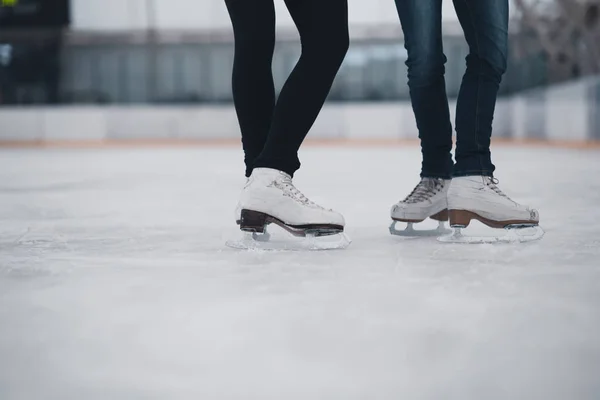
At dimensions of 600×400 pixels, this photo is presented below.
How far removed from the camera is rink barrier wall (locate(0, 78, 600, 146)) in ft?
27.8

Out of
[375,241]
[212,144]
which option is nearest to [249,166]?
[375,241]

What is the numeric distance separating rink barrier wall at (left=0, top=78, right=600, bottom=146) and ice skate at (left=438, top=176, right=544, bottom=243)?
6.40 m

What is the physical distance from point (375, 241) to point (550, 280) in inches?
21.4

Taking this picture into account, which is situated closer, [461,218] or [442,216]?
[461,218]

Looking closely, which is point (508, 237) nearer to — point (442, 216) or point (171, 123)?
point (442, 216)

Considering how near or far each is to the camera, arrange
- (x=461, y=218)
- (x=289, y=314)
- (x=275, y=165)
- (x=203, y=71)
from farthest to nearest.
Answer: (x=203, y=71)
(x=461, y=218)
(x=275, y=165)
(x=289, y=314)

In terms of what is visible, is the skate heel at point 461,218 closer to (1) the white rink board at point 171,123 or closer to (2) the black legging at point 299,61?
(2) the black legging at point 299,61

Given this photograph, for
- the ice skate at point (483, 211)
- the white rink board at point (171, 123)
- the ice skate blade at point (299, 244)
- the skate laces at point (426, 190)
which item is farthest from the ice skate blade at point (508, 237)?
the white rink board at point (171, 123)

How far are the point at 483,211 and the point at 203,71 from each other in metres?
9.47

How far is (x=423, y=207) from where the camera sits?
2.01 m

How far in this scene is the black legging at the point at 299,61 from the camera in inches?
67.9

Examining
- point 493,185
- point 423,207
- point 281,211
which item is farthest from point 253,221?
point 493,185

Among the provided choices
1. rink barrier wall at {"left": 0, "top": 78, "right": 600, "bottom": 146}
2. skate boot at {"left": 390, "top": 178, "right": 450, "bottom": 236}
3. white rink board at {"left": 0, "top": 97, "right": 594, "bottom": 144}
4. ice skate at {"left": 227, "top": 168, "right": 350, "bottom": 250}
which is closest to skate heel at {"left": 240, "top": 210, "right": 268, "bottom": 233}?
ice skate at {"left": 227, "top": 168, "right": 350, "bottom": 250}

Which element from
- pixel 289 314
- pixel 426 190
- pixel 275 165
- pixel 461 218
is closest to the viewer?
pixel 289 314
